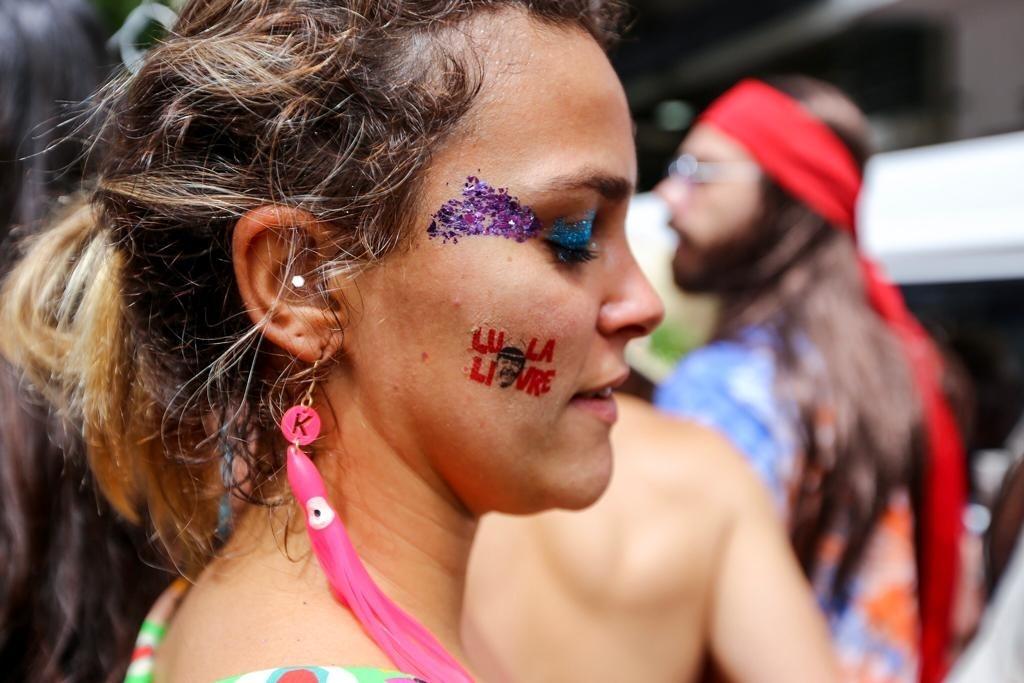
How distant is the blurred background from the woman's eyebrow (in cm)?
44

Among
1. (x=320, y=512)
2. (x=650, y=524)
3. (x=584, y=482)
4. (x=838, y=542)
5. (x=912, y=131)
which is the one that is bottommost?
(x=912, y=131)

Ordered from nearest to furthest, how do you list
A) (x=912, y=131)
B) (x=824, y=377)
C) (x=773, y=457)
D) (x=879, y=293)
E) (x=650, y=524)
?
(x=650, y=524) → (x=773, y=457) → (x=824, y=377) → (x=879, y=293) → (x=912, y=131)

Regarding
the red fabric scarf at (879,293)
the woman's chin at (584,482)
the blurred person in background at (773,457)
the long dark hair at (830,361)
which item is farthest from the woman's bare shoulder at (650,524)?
the red fabric scarf at (879,293)

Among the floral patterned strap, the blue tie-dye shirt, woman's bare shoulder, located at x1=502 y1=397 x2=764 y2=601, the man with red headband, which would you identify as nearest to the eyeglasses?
the man with red headband

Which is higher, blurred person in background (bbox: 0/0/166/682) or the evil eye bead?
the evil eye bead

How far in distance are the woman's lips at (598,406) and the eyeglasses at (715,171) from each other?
1970 mm

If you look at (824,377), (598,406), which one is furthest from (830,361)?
(598,406)

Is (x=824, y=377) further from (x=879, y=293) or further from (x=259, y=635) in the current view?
(x=259, y=635)

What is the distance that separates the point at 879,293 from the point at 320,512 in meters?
2.27

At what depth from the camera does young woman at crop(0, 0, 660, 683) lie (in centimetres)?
116

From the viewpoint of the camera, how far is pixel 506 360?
1.20 metres

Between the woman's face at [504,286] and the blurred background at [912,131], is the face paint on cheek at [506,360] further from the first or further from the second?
the blurred background at [912,131]

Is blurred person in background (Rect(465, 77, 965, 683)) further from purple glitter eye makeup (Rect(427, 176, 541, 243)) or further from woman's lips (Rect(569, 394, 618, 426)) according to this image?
purple glitter eye makeup (Rect(427, 176, 541, 243))

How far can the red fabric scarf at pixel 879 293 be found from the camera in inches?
102
